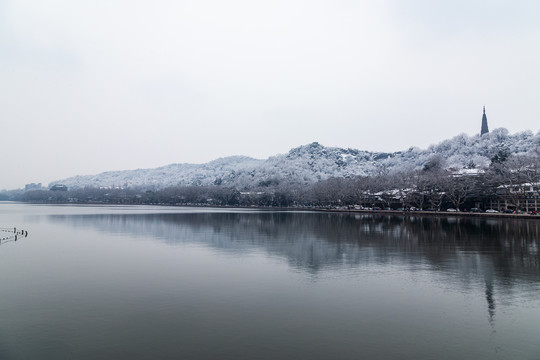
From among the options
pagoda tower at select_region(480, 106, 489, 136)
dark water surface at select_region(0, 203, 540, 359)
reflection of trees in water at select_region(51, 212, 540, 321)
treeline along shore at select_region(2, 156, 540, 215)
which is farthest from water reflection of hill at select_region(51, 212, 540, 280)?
pagoda tower at select_region(480, 106, 489, 136)

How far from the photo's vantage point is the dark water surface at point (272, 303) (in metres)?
11.0

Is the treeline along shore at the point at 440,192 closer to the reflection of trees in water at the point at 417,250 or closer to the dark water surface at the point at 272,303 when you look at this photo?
the reflection of trees in water at the point at 417,250

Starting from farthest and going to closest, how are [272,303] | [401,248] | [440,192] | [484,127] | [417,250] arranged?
[484,127] → [440,192] → [401,248] → [417,250] → [272,303]

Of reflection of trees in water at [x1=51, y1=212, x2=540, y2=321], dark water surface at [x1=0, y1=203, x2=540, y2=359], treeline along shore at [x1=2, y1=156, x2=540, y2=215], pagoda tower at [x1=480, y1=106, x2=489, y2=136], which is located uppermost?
pagoda tower at [x1=480, y1=106, x2=489, y2=136]

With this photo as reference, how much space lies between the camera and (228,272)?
841 inches

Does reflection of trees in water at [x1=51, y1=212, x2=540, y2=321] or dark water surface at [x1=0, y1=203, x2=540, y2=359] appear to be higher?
→ reflection of trees in water at [x1=51, y1=212, x2=540, y2=321]

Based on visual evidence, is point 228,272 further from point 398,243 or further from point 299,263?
point 398,243

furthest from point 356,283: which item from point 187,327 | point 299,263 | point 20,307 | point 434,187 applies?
point 434,187

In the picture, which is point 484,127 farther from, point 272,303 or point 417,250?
point 272,303

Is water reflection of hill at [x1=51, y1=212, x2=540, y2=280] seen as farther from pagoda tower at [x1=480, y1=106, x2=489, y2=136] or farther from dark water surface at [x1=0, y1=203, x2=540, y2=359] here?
pagoda tower at [x1=480, y1=106, x2=489, y2=136]

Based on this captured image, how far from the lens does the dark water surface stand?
Answer: 36.0 ft

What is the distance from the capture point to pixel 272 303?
50.1 feet

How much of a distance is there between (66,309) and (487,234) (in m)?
37.8

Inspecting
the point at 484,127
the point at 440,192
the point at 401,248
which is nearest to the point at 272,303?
the point at 401,248
